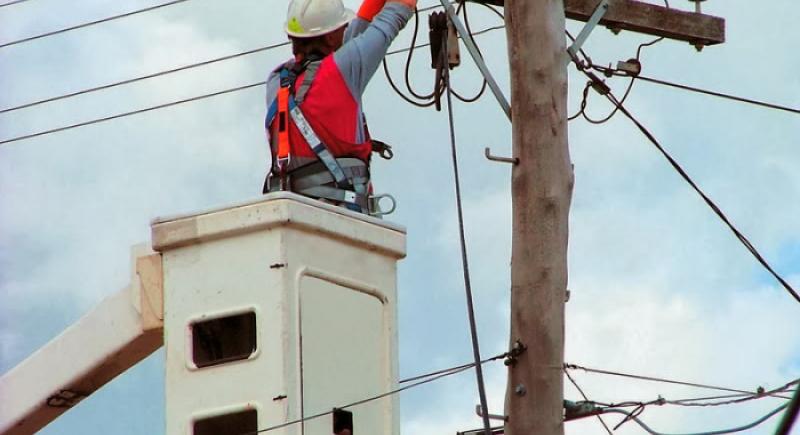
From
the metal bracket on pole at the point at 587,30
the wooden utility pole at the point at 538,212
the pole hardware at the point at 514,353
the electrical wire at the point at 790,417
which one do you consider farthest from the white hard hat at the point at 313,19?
the electrical wire at the point at 790,417

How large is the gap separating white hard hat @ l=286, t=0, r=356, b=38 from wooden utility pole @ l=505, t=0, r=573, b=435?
1.36m

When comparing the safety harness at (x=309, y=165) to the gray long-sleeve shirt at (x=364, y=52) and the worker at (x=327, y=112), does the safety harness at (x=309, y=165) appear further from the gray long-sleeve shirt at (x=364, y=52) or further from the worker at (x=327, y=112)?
the gray long-sleeve shirt at (x=364, y=52)

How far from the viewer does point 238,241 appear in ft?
36.4

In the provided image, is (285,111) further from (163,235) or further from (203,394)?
(203,394)

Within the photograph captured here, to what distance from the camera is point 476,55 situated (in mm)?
11336

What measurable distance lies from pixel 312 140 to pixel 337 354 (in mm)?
1342

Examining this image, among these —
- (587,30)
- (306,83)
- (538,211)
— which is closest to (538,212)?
(538,211)

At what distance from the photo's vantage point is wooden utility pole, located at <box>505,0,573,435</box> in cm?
1012

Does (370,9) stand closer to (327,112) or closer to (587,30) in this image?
(327,112)

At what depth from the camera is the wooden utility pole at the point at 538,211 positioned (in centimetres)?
1012

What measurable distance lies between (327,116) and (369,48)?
513 mm

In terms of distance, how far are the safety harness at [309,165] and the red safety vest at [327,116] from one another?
27mm

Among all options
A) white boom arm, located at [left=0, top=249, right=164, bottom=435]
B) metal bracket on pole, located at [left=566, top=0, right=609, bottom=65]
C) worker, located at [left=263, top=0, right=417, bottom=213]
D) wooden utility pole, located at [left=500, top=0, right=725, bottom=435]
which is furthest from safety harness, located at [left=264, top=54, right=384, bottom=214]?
metal bracket on pole, located at [left=566, top=0, right=609, bottom=65]

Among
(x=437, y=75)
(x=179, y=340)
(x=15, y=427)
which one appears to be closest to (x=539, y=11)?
(x=437, y=75)
